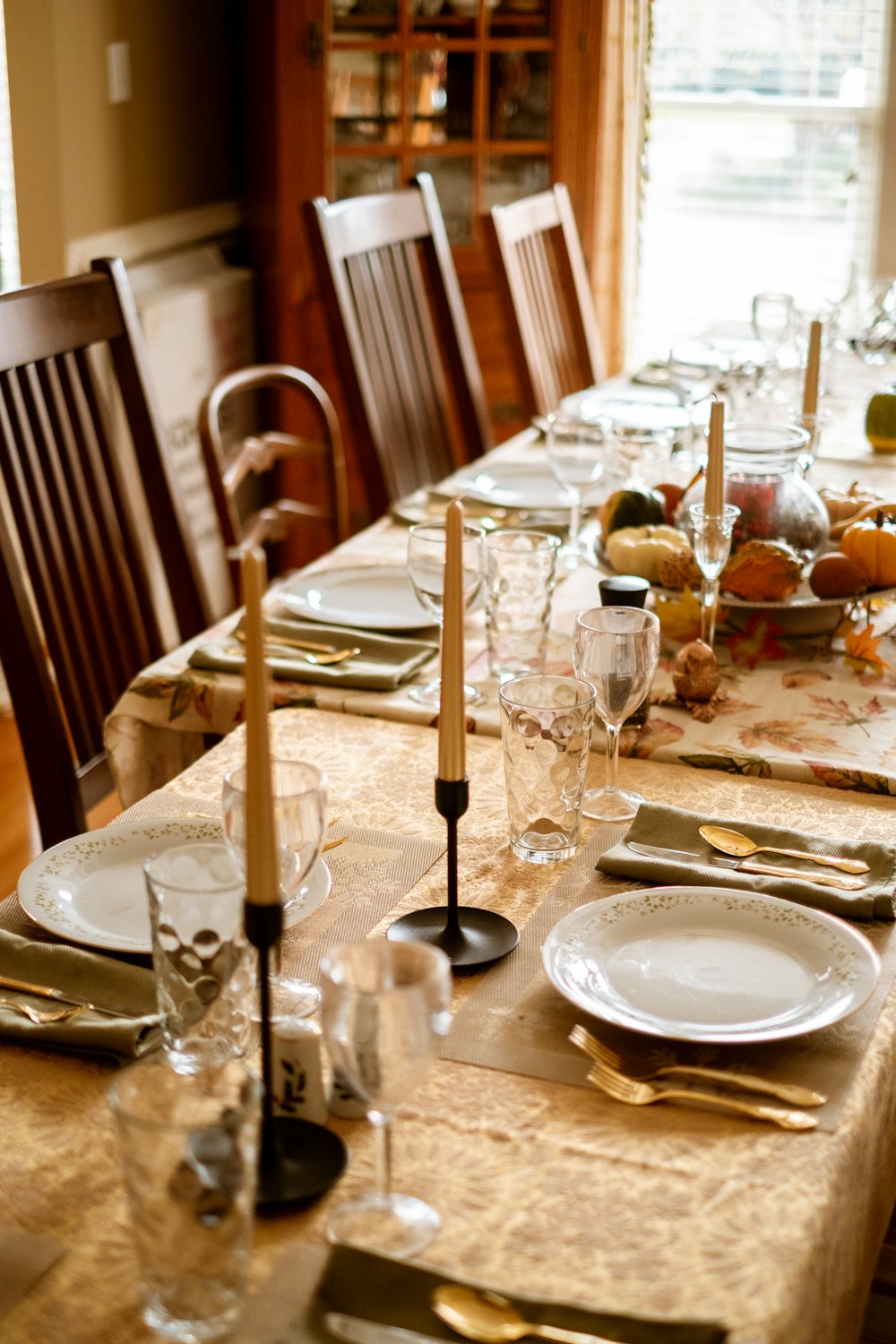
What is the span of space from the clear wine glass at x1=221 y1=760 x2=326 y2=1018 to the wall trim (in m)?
2.39

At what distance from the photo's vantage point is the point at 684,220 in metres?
4.21

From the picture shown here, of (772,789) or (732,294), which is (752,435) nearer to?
(772,789)

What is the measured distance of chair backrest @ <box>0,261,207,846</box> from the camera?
1.55 m

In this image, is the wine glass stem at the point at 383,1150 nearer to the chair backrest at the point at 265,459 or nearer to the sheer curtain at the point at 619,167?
the chair backrest at the point at 265,459

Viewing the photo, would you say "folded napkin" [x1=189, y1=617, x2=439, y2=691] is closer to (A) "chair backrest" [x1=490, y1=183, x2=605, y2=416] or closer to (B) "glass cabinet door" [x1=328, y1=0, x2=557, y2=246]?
(A) "chair backrest" [x1=490, y1=183, x2=605, y2=416]

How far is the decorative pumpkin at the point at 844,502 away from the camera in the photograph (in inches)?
68.1

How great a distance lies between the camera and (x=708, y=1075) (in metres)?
0.85

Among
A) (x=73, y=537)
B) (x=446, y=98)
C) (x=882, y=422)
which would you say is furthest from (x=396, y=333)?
(x=446, y=98)

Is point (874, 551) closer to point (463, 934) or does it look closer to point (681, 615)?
point (681, 615)

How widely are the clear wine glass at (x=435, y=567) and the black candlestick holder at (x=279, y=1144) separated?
0.60 m

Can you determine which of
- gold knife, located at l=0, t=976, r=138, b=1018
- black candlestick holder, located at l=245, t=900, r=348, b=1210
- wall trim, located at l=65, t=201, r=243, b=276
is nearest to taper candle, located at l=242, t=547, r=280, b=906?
black candlestick holder, located at l=245, t=900, r=348, b=1210

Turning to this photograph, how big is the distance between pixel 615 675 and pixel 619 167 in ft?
9.25

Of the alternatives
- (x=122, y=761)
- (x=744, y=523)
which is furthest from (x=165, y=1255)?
(x=744, y=523)

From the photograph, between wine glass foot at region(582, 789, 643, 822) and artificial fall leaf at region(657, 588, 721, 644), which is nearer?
wine glass foot at region(582, 789, 643, 822)
